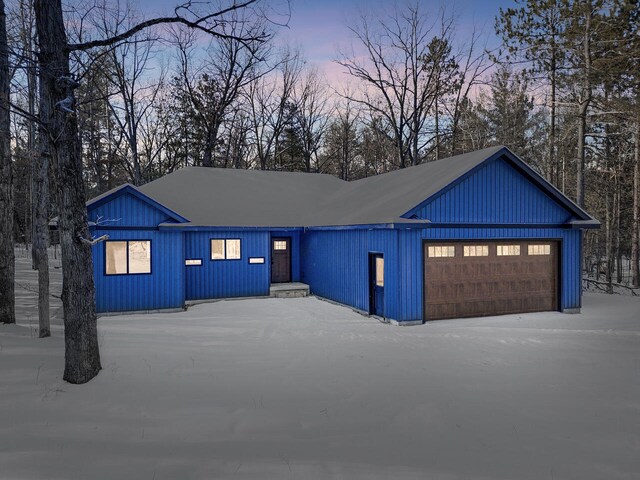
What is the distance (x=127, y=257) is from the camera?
14000 millimetres

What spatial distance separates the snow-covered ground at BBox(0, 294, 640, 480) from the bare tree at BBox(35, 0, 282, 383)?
655mm

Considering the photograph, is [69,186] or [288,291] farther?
[288,291]

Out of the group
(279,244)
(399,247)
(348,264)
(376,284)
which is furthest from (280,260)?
(399,247)

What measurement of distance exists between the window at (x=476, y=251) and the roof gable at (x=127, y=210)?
362 inches

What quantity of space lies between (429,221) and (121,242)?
9463 mm

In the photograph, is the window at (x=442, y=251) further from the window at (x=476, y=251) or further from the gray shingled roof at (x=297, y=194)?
the gray shingled roof at (x=297, y=194)

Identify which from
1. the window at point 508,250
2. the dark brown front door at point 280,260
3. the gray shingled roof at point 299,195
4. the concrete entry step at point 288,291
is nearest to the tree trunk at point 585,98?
the gray shingled roof at point 299,195

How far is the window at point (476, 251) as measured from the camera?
1330 cm

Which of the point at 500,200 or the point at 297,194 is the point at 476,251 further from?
the point at 297,194

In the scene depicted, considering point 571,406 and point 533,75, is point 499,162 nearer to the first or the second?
point 571,406

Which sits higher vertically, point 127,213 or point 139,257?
point 127,213

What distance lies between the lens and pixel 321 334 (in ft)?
36.5

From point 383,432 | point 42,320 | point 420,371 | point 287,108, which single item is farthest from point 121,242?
point 287,108

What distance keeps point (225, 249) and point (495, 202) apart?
9627 mm
